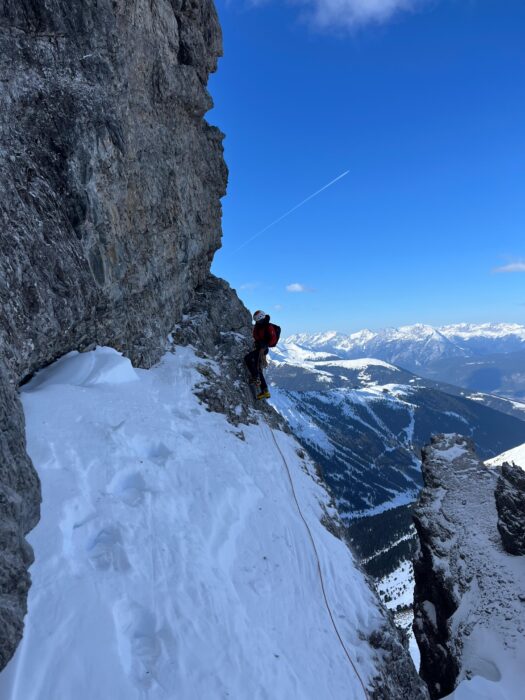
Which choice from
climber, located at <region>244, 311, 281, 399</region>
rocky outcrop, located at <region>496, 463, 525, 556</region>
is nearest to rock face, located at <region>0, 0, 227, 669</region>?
climber, located at <region>244, 311, 281, 399</region>

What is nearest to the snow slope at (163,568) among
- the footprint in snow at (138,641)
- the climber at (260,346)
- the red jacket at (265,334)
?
the footprint in snow at (138,641)

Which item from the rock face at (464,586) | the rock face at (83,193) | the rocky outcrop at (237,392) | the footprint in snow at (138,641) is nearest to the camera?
the footprint in snow at (138,641)

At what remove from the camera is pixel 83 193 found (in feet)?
49.3

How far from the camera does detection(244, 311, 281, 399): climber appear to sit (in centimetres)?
2227

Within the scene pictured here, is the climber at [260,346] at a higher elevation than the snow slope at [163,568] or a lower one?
higher

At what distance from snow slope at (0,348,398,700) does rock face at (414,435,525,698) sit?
12.0 meters

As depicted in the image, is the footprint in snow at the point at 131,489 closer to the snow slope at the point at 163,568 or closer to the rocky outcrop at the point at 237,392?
the snow slope at the point at 163,568

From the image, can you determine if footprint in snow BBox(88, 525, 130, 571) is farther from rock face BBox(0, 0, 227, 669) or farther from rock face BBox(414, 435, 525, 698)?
rock face BBox(414, 435, 525, 698)

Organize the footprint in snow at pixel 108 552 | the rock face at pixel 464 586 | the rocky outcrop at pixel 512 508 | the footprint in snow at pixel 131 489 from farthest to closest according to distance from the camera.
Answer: the rocky outcrop at pixel 512 508, the rock face at pixel 464 586, the footprint in snow at pixel 131 489, the footprint in snow at pixel 108 552

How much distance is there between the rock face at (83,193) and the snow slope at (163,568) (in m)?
0.87

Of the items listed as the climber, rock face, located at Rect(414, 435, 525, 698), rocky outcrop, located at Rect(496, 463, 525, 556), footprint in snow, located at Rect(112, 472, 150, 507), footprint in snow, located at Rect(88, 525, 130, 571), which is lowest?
rock face, located at Rect(414, 435, 525, 698)

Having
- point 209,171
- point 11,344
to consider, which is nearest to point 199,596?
point 11,344

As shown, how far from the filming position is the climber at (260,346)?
2227cm

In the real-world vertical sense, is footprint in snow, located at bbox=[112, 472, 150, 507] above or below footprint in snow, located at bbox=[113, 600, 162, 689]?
above
